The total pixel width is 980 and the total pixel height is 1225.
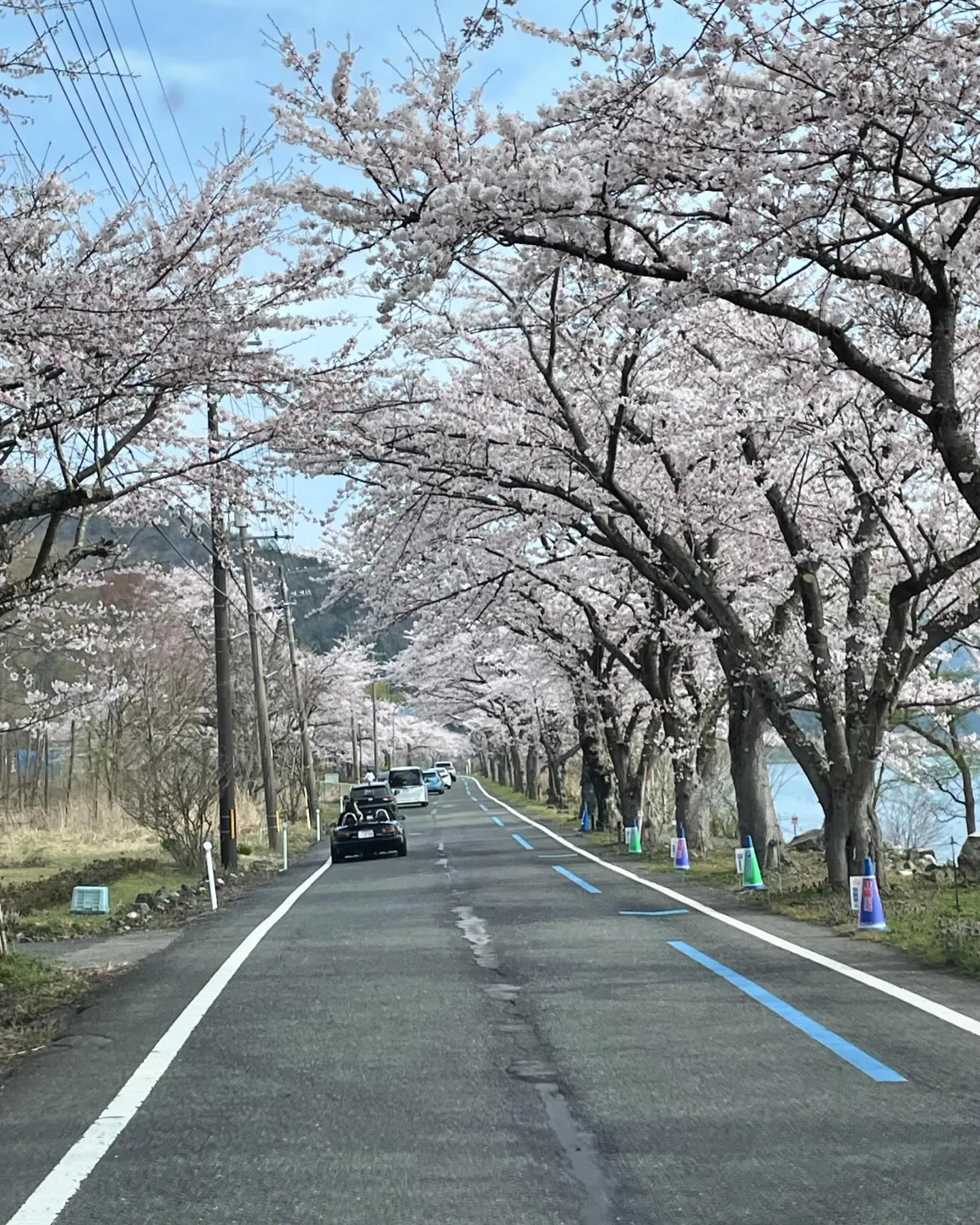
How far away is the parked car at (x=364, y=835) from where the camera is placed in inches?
1112

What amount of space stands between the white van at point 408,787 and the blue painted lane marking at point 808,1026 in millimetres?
52105

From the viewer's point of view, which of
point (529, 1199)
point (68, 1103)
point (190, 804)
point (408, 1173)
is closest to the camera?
point (529, 1199)

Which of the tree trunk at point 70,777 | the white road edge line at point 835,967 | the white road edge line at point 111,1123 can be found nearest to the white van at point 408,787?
the tree trunk at point 70,777

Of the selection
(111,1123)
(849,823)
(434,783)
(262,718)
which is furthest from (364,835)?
(434,783)

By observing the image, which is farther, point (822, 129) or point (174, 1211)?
point (822, 129)

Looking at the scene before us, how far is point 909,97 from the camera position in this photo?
8.22m

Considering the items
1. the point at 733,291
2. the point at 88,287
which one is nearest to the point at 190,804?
the point at 88,287

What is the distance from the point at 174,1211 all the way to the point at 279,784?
42547 millimetres

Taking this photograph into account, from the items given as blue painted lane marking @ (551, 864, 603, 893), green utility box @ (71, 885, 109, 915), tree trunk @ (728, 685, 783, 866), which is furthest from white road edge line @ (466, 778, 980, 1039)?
green utility box @ (71, 885, 109, 915)

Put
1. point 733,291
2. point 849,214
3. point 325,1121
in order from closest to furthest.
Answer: point 325,1121, point 733,291, point 849,214

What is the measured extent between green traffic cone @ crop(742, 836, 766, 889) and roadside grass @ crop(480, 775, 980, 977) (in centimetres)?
17

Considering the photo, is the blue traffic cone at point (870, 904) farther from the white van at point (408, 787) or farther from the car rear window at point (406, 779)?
the car rear window at point (406, 779)

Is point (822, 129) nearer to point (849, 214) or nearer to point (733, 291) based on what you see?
point (733, 291)

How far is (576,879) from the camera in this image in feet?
65.7
